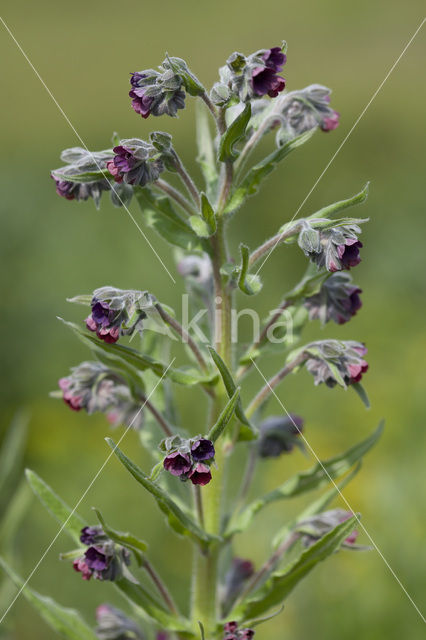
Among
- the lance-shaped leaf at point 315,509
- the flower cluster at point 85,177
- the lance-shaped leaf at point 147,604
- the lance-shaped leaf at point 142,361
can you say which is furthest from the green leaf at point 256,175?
the lance-shaped leaf at point 147,604

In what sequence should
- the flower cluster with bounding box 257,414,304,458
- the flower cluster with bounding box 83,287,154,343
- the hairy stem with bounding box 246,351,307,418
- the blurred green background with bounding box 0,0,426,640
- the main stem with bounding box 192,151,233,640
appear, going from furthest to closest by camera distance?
1. the blurred green background with bounding box 0,0,426,640
2. the flower cluster with bounding box 257,414,304,458
3. the hairy stem with bounding box 246,351,307,418
4. the main stem with bounding box 192,151,233,640
5. the flower cluster with bounding box 83,287,154,343

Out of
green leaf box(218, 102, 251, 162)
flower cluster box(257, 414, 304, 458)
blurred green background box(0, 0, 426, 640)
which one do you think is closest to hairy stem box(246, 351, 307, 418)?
flower cluster box(257, 414, 304, 458)

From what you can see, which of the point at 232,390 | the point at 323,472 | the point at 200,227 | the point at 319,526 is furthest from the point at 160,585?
the point at 200,227

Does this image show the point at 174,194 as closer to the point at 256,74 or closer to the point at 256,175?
the point at 256,175

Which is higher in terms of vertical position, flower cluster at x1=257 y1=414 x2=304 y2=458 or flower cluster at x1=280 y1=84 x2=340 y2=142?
flower cluster at x1=280 y1=84 x2=340 y2=142

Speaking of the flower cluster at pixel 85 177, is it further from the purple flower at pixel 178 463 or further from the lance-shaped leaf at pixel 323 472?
the lance-shaped leaf at pixel 323 472

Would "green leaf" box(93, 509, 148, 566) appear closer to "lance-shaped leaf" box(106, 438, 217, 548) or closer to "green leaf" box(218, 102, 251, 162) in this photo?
"lance-shaped leaf" box(106, 438, 217, 548)

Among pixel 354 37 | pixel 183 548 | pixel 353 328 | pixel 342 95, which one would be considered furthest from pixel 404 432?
pixel 354 37
